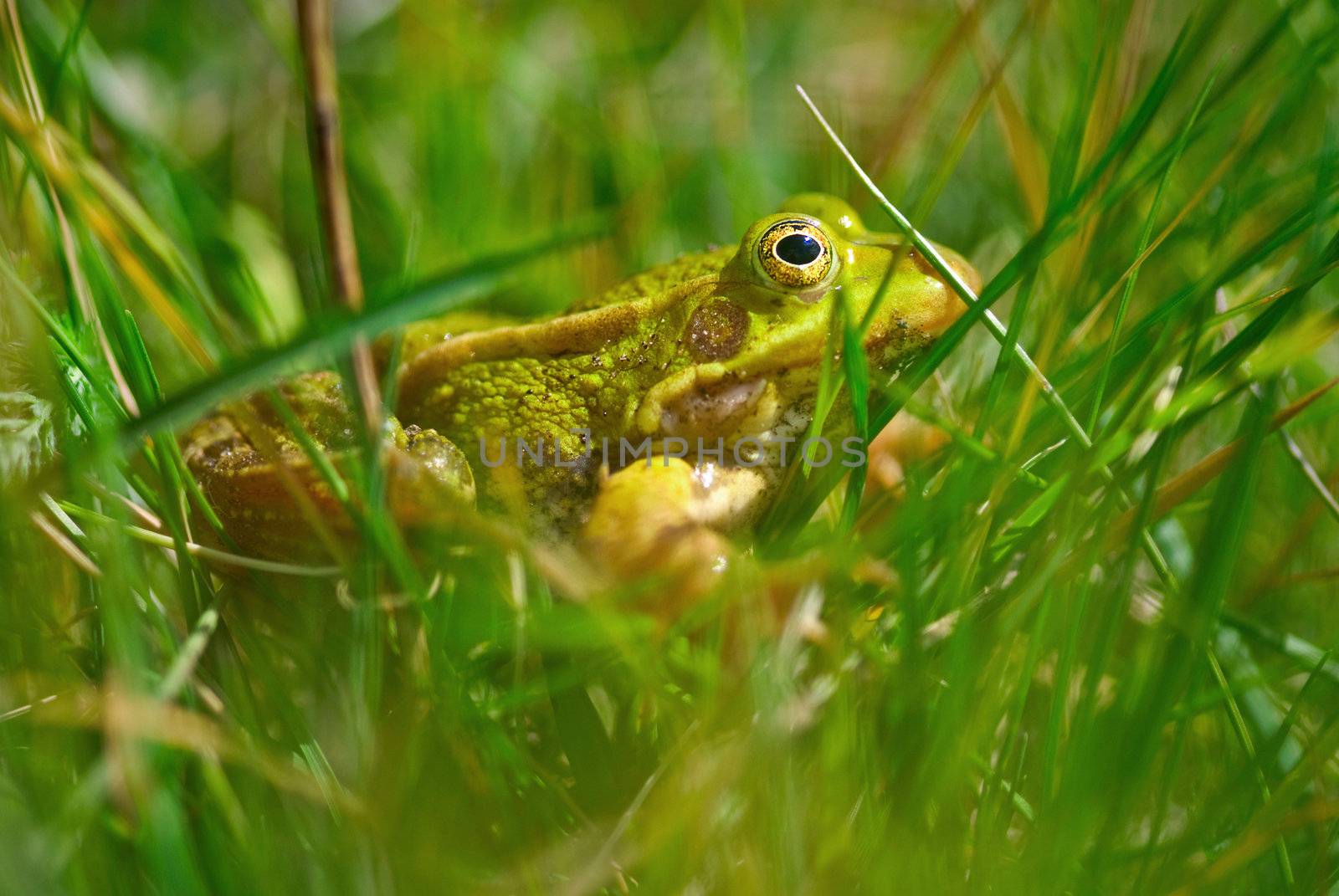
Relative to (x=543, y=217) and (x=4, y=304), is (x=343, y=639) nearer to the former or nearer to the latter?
(x=4, y=304)

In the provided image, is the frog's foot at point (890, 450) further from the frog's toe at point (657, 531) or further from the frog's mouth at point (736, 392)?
the frog's toe at point (657, 531)

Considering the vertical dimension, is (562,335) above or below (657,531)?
above

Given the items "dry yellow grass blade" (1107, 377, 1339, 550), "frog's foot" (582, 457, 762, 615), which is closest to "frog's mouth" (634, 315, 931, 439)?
"frog's foot" (582, 457, 762, 615)

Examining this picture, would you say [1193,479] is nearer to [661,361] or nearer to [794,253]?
[794,253]

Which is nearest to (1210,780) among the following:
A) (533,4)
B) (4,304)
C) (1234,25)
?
(4,304)

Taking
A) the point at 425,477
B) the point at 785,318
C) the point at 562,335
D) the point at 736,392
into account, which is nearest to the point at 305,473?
the point at 425,477

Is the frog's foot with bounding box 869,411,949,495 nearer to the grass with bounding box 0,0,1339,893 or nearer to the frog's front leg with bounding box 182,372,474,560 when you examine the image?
the grass with bounding box 0,0,1339,893
